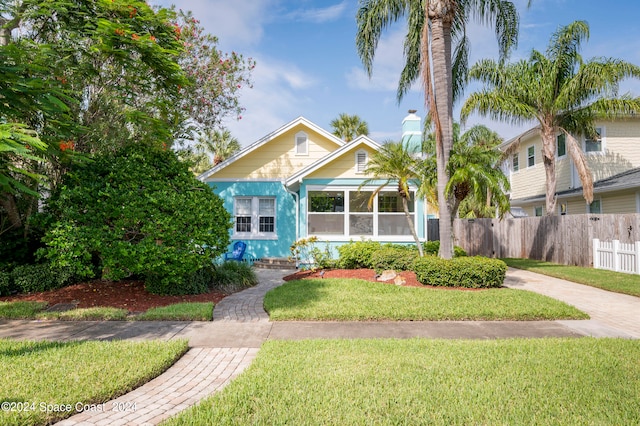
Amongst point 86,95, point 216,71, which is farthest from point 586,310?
point 216,71

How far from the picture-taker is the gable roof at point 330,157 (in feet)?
44.3

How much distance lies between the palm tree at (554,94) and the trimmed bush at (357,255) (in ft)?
26.4

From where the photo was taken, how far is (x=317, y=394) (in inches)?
140

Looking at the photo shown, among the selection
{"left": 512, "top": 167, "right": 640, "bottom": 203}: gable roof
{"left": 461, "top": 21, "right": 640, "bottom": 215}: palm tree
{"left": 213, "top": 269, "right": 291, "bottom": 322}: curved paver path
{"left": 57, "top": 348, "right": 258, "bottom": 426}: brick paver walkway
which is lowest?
{"left": 57, "top": 348, "right": 258, "bottom": 426}: brick paver walkway

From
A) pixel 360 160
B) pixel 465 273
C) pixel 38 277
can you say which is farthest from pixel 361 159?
pixel 38 277

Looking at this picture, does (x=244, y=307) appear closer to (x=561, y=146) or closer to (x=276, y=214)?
(x=276, y=214)

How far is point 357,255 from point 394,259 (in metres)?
1.38

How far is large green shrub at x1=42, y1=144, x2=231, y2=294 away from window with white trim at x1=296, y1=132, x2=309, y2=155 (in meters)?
8.32

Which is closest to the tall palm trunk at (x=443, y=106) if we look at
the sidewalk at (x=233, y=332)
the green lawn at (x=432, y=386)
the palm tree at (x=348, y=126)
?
the sidewalk at (x=233, y=332)

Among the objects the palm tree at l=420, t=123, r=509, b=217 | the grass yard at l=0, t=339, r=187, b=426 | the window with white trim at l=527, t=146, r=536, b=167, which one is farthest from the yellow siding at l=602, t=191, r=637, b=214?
the grass yard at l=0, t=339, r=187, b=426

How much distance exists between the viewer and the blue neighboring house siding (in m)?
15.2

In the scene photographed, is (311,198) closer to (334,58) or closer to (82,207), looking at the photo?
(334,58)

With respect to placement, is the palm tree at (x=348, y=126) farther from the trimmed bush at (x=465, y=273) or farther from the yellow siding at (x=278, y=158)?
the trimmed bush at (x=465, y=273)

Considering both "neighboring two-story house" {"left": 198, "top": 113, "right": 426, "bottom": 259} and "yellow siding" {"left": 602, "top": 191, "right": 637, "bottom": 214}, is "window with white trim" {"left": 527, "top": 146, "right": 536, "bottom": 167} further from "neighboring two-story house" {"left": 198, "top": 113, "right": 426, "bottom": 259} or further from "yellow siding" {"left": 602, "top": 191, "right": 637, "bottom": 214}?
"neighboring two-story house" {"left": 198, "top": 113, "right": 426, "bottom": 259}
